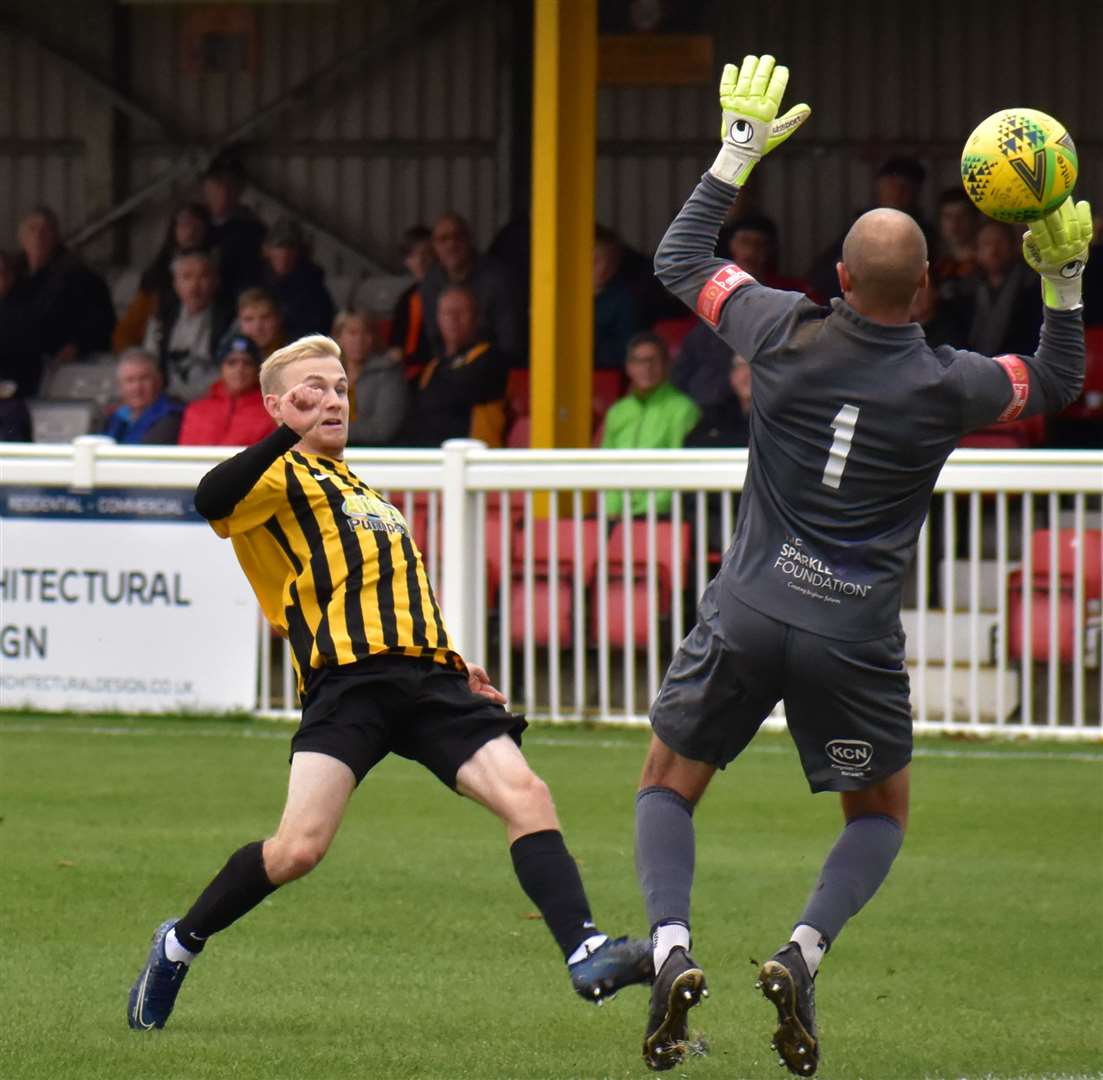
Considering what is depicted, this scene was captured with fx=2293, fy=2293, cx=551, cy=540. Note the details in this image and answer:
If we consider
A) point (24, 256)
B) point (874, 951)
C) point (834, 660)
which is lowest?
point (874, 951)

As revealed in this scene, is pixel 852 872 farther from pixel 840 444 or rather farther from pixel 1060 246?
pixel 1060 246

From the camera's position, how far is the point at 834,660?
5.10m

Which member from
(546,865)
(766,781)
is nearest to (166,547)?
(766,781)

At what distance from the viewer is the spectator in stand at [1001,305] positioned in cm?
1338

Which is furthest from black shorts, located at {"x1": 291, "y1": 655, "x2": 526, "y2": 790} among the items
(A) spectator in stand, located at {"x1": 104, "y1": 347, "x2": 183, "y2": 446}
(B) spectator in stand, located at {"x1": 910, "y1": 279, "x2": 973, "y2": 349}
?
(A) spectator in stand, located at {"x1": 104, "y1": 347, "x2": 183, "y2": 446}

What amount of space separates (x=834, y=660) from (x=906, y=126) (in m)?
14.2

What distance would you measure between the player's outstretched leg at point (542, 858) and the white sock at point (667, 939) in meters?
0.03

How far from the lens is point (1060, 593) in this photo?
10.9 metres

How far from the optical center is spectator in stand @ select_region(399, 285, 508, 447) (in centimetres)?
1383

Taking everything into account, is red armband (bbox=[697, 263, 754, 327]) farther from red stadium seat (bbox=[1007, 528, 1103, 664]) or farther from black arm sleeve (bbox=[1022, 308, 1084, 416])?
red stadium seat (bbox=[1007, 528, 1103, 664])

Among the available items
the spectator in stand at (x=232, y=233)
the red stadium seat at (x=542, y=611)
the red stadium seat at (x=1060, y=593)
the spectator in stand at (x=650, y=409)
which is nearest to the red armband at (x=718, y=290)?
the red stadium seat at (x=1060, y=593)

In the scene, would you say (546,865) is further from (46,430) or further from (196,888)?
(46,430)

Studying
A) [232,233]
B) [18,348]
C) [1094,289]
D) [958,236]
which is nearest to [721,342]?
[958,236]

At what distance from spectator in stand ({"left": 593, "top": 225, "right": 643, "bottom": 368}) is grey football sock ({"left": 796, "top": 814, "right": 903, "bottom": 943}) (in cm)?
994
